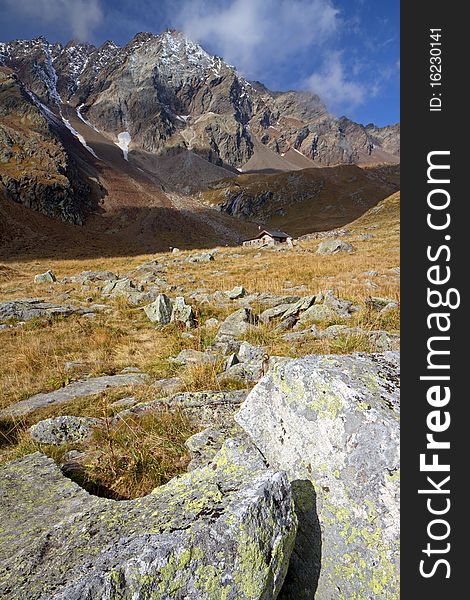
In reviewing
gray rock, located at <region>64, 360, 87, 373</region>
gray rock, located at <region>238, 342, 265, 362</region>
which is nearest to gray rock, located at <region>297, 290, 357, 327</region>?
gray rock, located at <region>238, 342, 265, 362</region>

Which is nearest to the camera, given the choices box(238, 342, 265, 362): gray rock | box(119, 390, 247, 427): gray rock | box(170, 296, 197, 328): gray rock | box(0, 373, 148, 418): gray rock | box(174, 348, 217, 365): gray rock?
box(119, 390, 247, 427): gray rock

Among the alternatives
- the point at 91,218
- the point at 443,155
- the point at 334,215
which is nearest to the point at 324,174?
the point at 334,215

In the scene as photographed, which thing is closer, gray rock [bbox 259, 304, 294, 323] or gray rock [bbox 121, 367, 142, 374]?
gray rock [bbox 121, 367, 142, 374]

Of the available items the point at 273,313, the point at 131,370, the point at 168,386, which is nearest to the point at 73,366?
the point at 131,370

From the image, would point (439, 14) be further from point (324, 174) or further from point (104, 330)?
point (324, 174)

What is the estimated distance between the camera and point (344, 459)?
2.46 m

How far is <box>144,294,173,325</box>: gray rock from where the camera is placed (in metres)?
13.0

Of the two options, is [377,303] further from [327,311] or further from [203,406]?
[203,406]

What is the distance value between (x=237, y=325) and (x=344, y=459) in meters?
7.76

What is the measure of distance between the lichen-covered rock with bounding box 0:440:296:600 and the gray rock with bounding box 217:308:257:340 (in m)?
7.09

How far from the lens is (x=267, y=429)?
10.3 ft

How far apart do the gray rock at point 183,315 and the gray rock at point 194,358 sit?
3.62 m

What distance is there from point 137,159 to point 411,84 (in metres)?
220

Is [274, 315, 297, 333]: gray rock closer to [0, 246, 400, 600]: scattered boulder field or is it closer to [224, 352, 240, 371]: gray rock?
[224, 352, 240, 371]: gray rock
